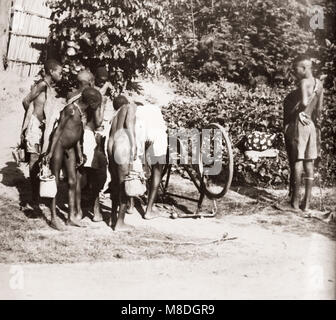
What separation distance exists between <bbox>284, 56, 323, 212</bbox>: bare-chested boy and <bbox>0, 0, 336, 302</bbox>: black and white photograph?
0.06 feet

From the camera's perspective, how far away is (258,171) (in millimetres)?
8008

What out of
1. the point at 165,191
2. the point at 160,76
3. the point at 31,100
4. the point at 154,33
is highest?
the point at 154,33

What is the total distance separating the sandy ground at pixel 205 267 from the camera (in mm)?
4242

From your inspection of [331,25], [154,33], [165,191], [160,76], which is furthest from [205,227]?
[331,25]

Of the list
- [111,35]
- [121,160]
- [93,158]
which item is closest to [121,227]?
[121,160]

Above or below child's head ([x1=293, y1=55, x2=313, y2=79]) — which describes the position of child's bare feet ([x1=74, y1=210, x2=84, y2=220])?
below

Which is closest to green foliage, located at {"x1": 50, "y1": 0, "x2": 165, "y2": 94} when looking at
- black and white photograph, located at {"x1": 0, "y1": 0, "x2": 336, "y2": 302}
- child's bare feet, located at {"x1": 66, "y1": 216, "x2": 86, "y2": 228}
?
black and white photograph, located at {"x1": 0, "y1": 0, "x2": 336, "y2": 302}

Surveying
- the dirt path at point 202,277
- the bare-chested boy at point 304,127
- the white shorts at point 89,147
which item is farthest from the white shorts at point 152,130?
the bare-chested boy at point 304,127

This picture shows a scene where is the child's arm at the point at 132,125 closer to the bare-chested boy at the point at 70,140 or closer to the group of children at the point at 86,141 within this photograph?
the group of children at the point at 86,141

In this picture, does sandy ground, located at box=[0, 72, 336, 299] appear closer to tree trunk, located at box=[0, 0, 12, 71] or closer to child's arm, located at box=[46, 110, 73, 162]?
child's arm, located at box=[46, 110, 73, 162]

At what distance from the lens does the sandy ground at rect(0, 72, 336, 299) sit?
4242mm

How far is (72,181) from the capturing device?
588 centimetres

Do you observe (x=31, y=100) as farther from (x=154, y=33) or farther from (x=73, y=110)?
(x=154, y=33)
